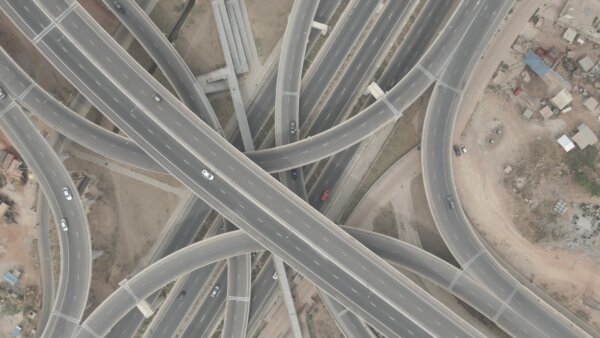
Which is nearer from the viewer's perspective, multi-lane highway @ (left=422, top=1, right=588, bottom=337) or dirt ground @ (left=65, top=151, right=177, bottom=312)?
multi-lane highway @ (left=422, top=1, right=588, bottom=337)

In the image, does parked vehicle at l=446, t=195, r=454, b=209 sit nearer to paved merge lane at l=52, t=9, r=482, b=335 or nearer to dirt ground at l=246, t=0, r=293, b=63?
paved merge lane at l=52, t=9, r=482, b=335

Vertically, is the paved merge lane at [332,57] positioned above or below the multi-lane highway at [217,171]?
above

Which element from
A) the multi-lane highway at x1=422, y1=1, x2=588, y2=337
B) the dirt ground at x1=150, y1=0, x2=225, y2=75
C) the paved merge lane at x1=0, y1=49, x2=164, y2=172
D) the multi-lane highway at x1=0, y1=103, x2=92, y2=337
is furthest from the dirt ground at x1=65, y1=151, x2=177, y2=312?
the multi-lane highway at x1=422, y1=1, x2=588, y2=337

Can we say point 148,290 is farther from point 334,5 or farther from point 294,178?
point 334,5

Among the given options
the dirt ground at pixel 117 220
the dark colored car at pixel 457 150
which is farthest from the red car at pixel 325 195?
the dirt ground at pixel 117 220

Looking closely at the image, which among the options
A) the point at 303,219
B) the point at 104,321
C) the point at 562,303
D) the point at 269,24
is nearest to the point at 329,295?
the point at 303,219

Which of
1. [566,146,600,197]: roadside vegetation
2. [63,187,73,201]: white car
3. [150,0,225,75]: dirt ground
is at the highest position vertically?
[566,146,600,197]: roadside vegetation

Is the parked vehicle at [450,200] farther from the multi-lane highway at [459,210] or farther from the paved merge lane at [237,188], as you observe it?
the paved merge lane at [237,188]
